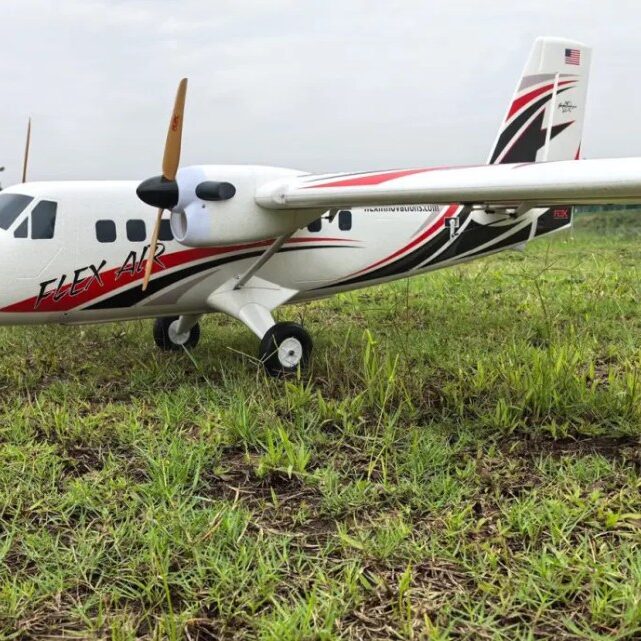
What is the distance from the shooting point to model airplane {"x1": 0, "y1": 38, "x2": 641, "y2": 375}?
6441mm

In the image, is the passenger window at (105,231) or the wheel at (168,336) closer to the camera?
the passenger window at (105,231)

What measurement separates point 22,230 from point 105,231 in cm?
79

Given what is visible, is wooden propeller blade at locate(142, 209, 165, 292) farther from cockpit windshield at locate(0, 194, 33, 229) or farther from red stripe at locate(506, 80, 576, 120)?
red stripe at locate(506, 80, 576, 120)

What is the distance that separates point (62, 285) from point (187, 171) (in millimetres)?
1688

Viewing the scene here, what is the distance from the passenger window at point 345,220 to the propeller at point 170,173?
2.18 m

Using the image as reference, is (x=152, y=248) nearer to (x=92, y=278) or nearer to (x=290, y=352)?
(x=92, y=278)

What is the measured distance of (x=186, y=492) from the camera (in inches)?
170

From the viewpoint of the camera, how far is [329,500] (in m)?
4.18

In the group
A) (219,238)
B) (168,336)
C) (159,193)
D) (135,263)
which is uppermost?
(159,193)

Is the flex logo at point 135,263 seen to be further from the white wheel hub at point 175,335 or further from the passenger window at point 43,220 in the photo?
the white wheel hub at point 175,335

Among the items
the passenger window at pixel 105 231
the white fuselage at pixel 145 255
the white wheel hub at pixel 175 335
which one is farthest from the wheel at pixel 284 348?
the passenger window at pixel 105 231

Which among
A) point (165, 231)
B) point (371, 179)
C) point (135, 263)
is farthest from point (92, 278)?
point (371, 179)

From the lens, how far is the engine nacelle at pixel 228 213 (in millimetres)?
6844

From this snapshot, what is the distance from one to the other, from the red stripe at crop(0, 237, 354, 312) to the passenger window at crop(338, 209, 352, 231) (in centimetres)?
105
